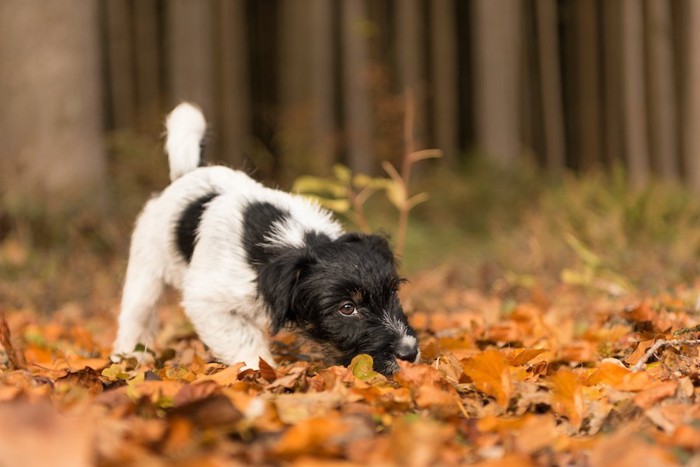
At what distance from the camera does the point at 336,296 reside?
3.94 metres

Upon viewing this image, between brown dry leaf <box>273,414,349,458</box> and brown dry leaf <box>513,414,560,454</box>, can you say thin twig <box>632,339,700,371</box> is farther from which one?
brown dry leaf <box>273,414,349,458</box>

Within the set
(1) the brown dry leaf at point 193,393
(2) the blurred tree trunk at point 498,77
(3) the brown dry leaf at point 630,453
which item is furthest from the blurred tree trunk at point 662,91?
(1) the brown dry leaf at point 193,393

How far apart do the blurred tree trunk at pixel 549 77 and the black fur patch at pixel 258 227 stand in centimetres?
2308

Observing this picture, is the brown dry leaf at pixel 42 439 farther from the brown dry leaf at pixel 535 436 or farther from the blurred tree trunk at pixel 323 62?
the blurred tree trunk at pixel 323 62

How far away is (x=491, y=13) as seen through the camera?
19531 millimetres

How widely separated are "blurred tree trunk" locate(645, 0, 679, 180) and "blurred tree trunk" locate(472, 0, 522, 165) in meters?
3.62

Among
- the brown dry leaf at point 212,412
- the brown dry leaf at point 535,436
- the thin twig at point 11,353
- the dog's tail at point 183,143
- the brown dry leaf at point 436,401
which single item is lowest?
the thin twig at point 11,353

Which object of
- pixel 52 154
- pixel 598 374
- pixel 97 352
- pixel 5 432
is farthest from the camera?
pixel 52 154

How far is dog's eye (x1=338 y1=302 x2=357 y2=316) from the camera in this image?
→ 13.0ft

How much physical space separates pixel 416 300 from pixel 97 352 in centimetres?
296

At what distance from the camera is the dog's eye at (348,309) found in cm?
396

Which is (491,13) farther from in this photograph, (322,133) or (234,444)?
(234,444)

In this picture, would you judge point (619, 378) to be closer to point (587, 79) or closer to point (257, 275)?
point (257, 275)

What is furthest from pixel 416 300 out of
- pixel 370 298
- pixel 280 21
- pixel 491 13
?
pixel 280 21
